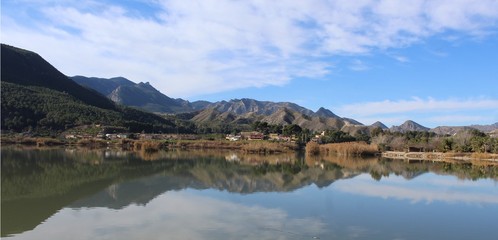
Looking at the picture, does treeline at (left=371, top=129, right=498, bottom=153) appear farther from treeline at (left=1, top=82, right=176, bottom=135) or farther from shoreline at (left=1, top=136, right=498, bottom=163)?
treeline at (left=1, top=82, right=176, bottom=135)

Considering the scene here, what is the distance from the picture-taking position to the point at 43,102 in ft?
274

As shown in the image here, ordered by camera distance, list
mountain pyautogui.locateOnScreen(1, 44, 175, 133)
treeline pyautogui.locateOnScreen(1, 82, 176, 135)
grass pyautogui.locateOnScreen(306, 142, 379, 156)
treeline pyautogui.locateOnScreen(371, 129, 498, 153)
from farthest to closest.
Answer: mountain pyautogui.locateOnScreen(1, 44, 175, 133) < treeline pyautogui.locateOnScreen(1, 82, 176, 135) < grass pyautogui.locateOnScreen(306, 142, 379, 156) < treeline pyautogui.locateOnScreen(371, 129, 498, 153)

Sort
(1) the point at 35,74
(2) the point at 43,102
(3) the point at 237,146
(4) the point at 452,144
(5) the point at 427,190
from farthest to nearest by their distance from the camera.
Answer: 1. (1) the point at 35,74
2. (2) the point at 43,102
3. (3) the point at 237,146
4. (4) the point at 452,144
5. (5) the point at 427,190

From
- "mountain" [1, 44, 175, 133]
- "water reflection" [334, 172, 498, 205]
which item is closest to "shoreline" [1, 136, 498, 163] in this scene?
"mountain" [1, 44, 175, 133]

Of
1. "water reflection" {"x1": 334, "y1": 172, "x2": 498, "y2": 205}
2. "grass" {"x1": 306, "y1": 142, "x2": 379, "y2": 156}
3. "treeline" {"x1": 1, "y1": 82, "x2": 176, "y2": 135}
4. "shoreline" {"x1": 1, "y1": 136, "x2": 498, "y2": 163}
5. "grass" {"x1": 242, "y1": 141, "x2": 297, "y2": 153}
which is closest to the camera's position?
"water reflection" {"x1": 334, "y1": 172, "x2": 498, "y2": 205}

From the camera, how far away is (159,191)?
53.7ft

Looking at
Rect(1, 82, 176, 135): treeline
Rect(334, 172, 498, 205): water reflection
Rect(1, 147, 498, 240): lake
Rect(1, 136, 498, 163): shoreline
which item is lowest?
Rect(1, 147, 498, 240): lake

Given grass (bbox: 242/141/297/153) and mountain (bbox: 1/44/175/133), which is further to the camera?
mountain (bbox: 1/44/175/133)

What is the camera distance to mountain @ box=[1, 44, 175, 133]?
245ft

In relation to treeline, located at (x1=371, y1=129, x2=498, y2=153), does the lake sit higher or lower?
lower

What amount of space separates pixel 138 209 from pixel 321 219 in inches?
196

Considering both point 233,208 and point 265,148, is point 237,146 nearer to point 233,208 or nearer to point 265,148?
point 265,148

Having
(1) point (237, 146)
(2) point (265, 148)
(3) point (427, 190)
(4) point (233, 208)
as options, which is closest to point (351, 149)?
(2) point (265, 148)

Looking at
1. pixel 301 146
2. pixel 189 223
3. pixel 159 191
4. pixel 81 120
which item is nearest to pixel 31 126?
pixel 81 120
